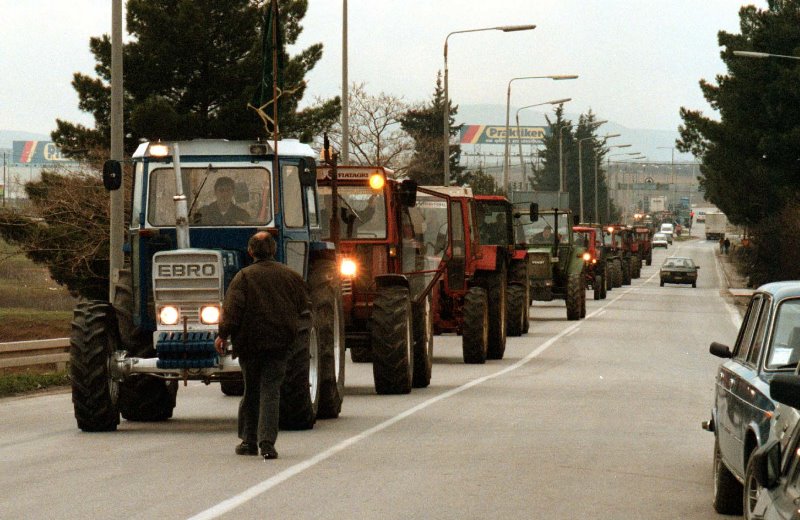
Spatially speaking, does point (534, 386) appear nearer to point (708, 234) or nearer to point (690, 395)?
point (690, 395)

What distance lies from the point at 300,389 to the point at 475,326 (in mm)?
10791

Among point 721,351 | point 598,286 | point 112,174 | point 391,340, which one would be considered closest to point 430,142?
point 598,286

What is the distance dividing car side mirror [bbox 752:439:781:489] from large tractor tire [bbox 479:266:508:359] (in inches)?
728

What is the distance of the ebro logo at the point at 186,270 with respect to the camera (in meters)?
13.5

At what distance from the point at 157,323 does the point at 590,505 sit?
17.5ft

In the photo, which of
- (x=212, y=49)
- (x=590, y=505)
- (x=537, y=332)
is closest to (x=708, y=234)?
(x=212, y=49)

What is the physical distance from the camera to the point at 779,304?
28.5 feet

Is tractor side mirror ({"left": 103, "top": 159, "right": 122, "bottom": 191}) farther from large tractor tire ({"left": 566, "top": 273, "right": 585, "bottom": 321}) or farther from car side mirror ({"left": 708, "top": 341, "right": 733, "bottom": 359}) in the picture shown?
large tractor tire ({"left": 566, "top": 273, "right": 585, "bottom": 321})

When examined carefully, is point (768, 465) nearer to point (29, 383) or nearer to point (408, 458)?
point (408, 458)

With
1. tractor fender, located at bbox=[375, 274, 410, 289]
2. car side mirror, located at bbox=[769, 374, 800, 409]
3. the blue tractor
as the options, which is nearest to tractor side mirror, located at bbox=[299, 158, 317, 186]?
the blue tractor

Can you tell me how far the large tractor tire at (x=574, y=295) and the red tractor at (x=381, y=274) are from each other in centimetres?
1992

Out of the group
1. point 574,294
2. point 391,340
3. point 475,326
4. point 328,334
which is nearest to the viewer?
point 328,334

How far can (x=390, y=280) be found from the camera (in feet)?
60.4

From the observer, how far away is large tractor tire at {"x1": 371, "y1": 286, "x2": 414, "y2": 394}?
17.9 m
